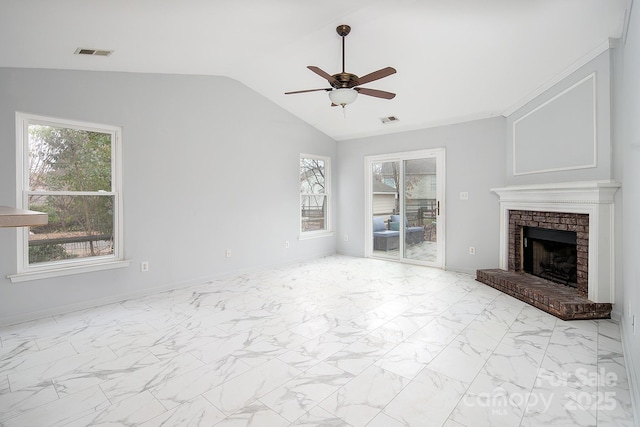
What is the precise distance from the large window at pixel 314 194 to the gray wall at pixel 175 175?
0.95ft

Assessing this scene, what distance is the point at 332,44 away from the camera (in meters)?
3.79

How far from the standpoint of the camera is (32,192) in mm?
3330

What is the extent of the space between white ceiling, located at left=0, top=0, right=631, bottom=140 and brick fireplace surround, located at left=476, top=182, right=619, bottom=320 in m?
1.31

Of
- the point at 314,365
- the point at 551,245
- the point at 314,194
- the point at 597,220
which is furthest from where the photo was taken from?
the point at 314,194

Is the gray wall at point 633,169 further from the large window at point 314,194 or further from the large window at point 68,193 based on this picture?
the large window at point 68,193

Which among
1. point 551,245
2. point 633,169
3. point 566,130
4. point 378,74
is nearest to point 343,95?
point 378,74

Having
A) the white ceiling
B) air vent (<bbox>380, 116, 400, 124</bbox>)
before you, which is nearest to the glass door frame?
air vent (<bbox>380, 116, 400, 124</bbox>)

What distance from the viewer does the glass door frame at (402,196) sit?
17.7 feet

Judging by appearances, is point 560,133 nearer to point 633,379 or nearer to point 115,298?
point 633,379

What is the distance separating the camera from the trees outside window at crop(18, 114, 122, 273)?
3.35 metres

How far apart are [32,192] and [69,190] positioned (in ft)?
1.07

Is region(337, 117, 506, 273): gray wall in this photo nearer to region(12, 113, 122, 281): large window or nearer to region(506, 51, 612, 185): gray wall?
region(506, 51, 612, 185): gray wall

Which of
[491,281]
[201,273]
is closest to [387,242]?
[491,281]

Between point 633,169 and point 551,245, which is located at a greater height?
point 633,169
